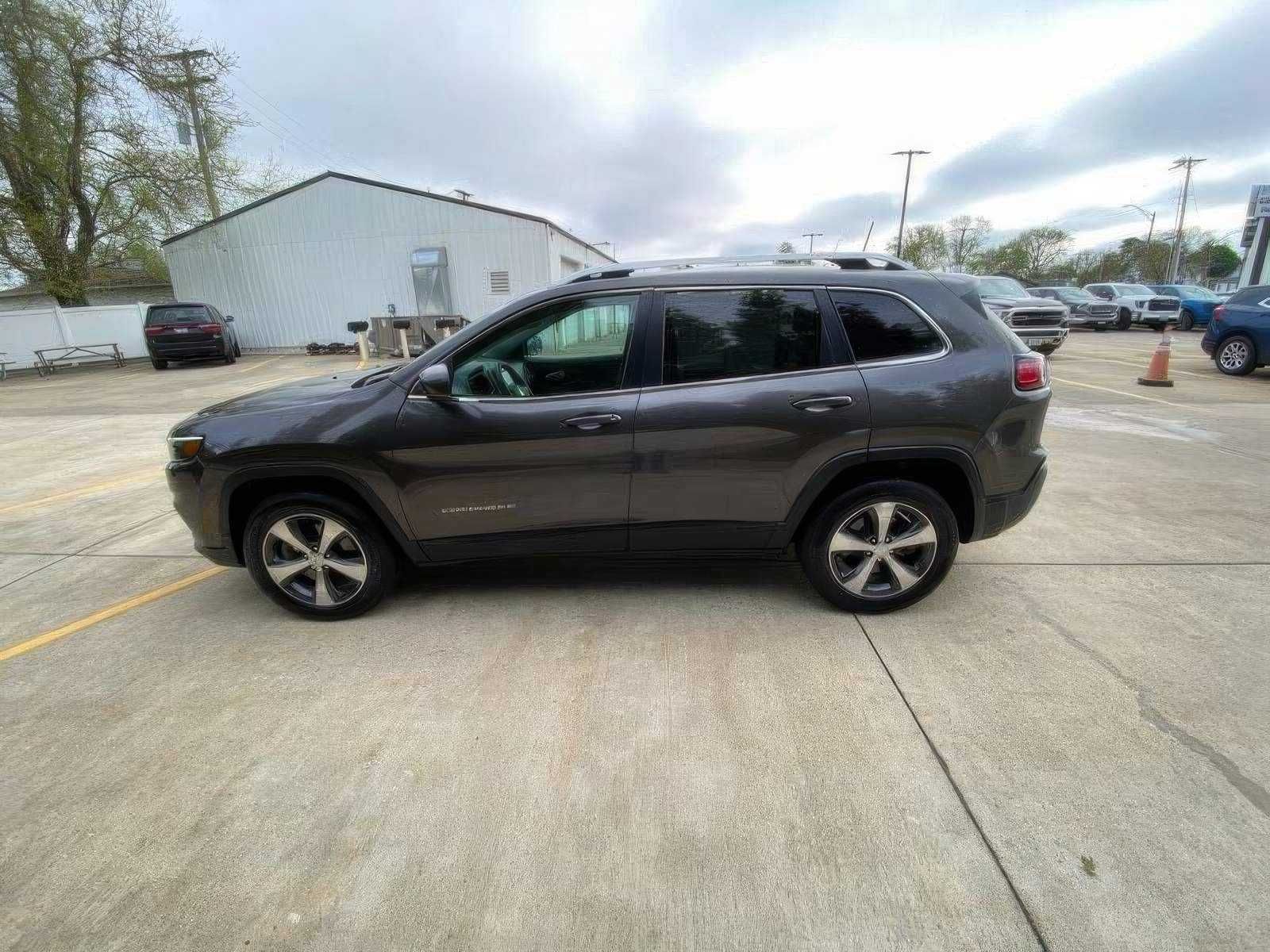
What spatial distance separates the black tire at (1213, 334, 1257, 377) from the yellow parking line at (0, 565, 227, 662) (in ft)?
51.6

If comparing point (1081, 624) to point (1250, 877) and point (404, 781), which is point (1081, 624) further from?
point (404, 781)

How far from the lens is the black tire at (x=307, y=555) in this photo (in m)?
3.03

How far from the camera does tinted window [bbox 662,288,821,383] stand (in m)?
2.89

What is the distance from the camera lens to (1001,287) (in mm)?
14492

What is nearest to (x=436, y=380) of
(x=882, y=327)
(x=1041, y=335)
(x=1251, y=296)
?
(x=882, y=327)

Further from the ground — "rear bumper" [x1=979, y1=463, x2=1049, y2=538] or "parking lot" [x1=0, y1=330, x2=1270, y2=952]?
"rear bumper" [x1=979, y1=463, x2=1049, y2=538]

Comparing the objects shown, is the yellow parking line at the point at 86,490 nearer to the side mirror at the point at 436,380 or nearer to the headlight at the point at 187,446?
the headlight at the point at 187,446

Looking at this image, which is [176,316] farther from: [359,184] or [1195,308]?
[1195,308]

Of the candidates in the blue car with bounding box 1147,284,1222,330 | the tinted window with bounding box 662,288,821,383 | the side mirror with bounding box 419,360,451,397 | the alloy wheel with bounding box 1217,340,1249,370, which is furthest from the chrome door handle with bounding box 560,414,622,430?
the blue car with bounding box 1147,284,1222,330

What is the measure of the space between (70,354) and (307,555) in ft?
70.6

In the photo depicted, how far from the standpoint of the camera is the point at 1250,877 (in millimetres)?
1692

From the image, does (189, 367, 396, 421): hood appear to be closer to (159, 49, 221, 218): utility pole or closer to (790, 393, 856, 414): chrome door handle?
(790, 393, 856, 414): chrome door handle

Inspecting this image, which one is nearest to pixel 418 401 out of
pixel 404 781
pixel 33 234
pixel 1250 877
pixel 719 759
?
pixel 404 781

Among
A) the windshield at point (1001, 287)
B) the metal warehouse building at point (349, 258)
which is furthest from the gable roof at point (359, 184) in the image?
the windshield at point (1001, 287)
